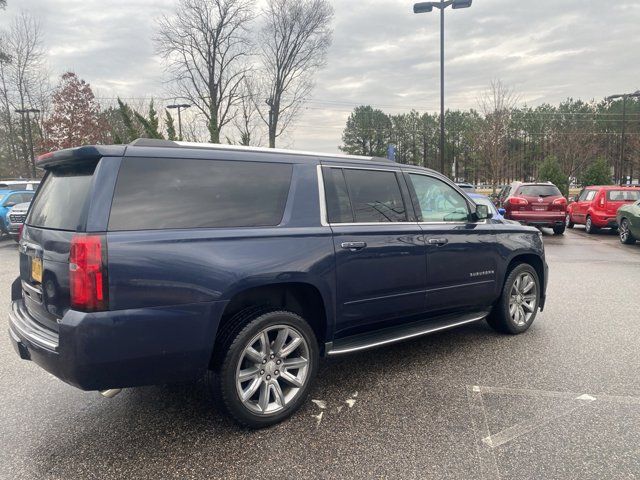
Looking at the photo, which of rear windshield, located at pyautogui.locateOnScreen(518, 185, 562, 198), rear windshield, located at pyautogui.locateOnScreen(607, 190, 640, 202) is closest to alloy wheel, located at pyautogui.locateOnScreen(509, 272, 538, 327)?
rear windshield, located at pyautogui.locateOnScreen(518, 185, 562, 198)

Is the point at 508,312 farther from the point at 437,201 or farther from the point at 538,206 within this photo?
the point at 538,206

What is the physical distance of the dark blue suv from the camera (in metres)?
2.60

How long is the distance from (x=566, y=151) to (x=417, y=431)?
44033 mm

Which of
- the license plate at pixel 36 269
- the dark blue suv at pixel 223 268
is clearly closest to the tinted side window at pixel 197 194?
the dark blue suv at pixel 223 268

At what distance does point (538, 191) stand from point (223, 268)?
14.7m

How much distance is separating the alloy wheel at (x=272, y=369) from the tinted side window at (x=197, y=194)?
2.57ft

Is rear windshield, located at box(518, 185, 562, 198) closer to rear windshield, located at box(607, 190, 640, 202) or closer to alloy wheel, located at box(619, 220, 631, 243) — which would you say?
rear windshield, located at box(607, 190, 640, 202)

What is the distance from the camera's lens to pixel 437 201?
14.8 feet

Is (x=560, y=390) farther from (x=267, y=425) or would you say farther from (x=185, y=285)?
(x=185, y=285)

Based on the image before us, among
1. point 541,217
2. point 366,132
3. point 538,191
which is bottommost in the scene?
point 541,217

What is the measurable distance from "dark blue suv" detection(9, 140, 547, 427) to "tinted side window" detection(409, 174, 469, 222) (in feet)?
0.28

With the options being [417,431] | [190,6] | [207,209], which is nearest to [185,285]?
[207,209]

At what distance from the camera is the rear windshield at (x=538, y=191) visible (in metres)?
15.2

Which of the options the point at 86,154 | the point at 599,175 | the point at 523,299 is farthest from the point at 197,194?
the point at 599,175
